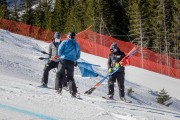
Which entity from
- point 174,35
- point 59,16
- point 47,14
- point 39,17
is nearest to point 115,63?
point 174,35

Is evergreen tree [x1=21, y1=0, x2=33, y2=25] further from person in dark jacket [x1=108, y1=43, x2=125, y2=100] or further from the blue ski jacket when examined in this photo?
the blue ski jacket

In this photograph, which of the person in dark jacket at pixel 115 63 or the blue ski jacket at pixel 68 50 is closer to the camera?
the blue ski jacket at pixel 68 50

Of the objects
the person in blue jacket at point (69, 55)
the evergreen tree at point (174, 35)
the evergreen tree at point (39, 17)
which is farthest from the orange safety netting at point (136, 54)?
the evergreen tree at point (39, 17)

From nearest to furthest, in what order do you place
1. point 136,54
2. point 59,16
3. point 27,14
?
point 136,54
point 59,16
point 27,14

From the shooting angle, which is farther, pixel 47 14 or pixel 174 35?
pixel 47 14

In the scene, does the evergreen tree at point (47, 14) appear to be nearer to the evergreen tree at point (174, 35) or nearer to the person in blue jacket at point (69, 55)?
the evergreen tree at point (174, 35)

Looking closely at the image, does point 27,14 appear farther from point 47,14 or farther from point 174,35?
point 174,35

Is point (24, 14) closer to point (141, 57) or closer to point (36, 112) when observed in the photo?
point (141, 57)

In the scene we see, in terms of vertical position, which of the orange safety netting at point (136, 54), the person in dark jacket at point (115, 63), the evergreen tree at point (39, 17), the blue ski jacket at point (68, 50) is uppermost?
the evergreen tree at point (39, 17)

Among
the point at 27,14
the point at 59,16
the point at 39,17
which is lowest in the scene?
the point at 39,17

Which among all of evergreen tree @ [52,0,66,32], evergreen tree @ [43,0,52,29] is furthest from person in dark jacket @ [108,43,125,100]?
evergreen tree @ [43,0,52,29]

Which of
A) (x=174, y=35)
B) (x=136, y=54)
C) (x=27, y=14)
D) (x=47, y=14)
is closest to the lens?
(x=136, y=54)

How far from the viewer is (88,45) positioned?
32469 millimetres

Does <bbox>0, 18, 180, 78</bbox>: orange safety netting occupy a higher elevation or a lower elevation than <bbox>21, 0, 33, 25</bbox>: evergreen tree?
lower
